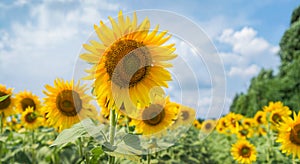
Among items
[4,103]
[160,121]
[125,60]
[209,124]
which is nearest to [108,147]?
[125,60]

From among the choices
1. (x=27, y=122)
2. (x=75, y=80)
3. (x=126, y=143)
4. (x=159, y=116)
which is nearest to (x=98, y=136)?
(x=126, y=143)

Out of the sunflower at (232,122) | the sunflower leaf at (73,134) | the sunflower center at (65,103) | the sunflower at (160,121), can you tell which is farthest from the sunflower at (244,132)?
the sunflower leaf at (73,134)

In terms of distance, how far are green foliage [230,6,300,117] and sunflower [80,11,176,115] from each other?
1681cm

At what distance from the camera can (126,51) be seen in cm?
168

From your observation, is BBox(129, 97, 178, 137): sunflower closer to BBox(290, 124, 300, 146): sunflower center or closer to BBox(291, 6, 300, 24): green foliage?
BBox(290, 124, 300, 146): sunflower center

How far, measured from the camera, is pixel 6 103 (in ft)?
13.0

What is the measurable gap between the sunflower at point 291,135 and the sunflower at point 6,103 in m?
3.13

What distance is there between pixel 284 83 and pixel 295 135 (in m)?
18.2

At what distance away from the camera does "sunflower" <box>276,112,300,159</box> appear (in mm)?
3678

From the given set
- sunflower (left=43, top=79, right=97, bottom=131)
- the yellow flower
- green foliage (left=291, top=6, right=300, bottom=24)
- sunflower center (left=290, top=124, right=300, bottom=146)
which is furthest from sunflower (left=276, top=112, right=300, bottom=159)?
green foliage (left=291, top=6, right=300, bottom=24)

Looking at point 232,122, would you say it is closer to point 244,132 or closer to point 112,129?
point 244,132

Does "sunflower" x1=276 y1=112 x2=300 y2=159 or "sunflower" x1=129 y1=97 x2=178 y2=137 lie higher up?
"sunflower" x1=129 y1=97 x2=178 y2=137

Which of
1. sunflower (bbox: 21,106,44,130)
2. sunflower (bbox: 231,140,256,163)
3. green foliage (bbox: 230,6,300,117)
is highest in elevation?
green foliage (bbox: 230,6,300,117)

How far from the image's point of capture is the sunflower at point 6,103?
3.87 metres
